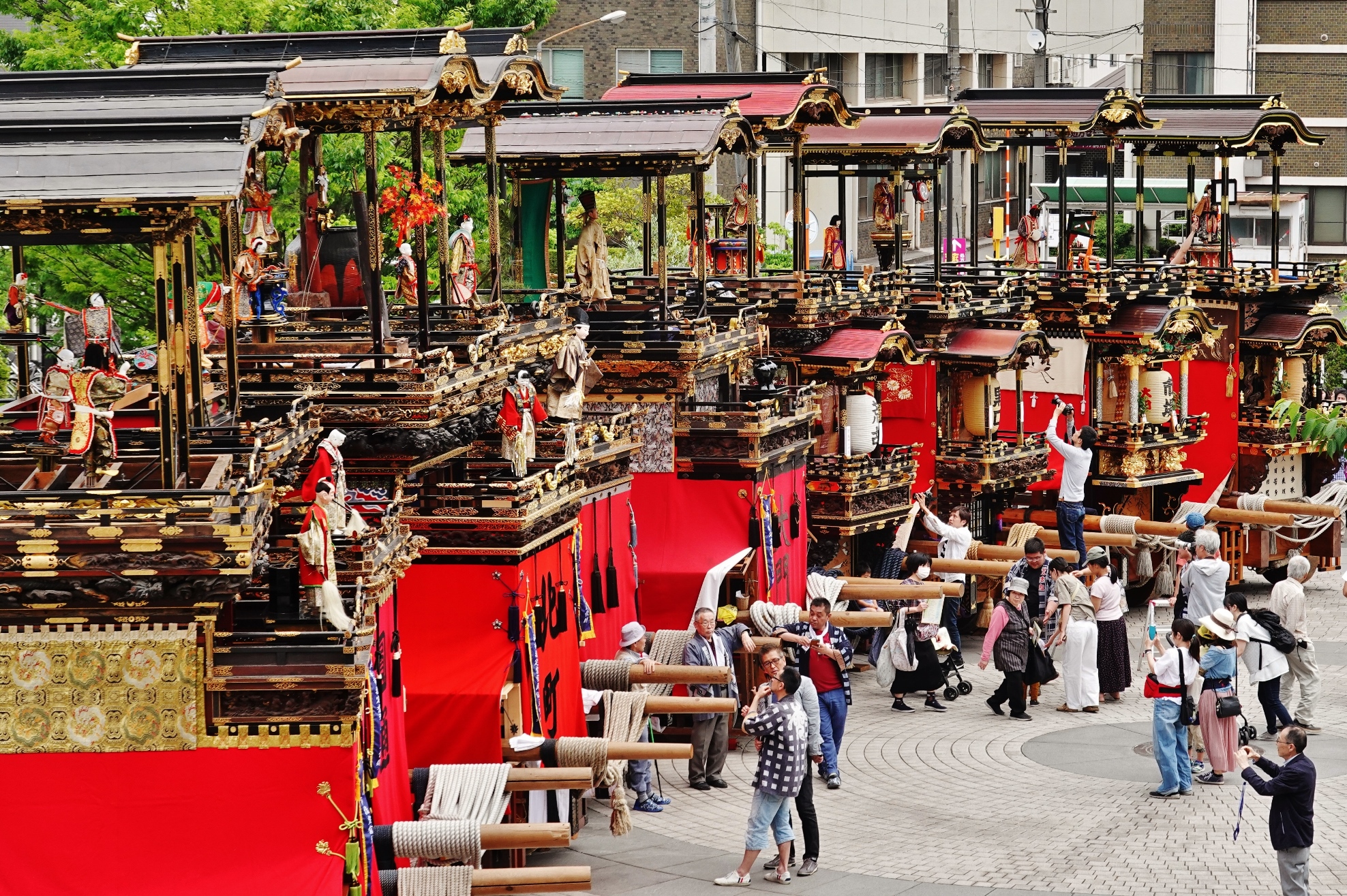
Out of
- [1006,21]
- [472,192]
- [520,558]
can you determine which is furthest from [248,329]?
[1006,21]

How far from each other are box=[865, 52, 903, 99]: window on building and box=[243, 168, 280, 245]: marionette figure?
39.2 metres

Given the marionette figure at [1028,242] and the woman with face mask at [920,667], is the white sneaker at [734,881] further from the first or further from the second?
the marionette figure at [1028,242]

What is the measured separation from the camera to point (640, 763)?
20.8 metres

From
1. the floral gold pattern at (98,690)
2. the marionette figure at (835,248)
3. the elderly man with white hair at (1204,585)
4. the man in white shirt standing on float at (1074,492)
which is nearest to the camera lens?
the floral gold pattern at (98,690)

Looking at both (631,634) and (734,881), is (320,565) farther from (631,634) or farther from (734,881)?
(631,634)

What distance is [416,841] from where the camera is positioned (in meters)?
15.4

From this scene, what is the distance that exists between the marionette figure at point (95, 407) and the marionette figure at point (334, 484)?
4.88 ft

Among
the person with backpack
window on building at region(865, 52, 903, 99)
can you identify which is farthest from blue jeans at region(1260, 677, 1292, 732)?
window on building at region(865, 52, 903, 99)

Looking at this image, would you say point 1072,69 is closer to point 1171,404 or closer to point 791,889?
point 1171,404

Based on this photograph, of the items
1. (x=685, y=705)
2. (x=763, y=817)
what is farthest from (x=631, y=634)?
(x=763, y=817)

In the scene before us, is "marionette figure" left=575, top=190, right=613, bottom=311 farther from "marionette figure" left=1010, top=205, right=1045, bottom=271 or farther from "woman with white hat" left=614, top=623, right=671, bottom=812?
"marionette figure" left=1010, top=205, right=1045, bottom=271

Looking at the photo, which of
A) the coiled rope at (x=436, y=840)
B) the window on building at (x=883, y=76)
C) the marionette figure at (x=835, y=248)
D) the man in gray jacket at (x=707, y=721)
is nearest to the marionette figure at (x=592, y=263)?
the man in gray jacket at (x=707, y=721)

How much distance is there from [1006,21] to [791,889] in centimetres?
4747

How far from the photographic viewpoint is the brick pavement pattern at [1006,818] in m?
18.6
